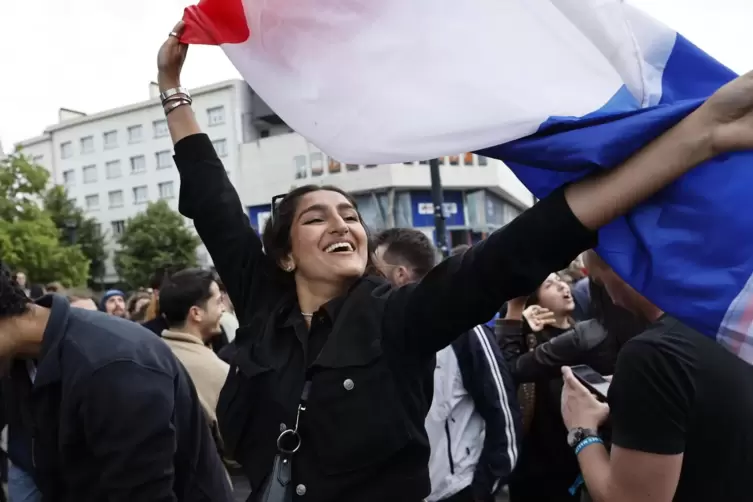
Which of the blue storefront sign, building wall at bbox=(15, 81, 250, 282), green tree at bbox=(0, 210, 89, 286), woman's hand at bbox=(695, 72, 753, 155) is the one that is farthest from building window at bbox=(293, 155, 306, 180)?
woman's hand at bbox=(695, 72, 753, 155)

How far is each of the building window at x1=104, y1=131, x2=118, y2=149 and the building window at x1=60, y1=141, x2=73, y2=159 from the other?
369 cm

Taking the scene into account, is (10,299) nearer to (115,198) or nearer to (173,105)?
(173,105)

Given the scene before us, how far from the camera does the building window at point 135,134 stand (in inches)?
1658

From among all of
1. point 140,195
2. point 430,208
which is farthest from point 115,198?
point 430,208

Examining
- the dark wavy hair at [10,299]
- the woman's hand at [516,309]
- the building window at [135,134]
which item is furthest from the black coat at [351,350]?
the building window at [135,134]

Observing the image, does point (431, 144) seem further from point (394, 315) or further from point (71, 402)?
point (71, 402)

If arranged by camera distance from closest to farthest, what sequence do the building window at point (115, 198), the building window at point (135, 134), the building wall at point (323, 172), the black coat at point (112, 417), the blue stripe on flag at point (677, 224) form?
the blue stripe on flag at point (677, 224) → the black coat at point (112, 417) → the building wall at point (323, 172) → the building window at point (135, 134) → the building window at point (115, 198)

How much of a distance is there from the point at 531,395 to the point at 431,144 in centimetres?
232

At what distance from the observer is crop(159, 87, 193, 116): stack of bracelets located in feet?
6.15

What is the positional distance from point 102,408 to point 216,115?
130 ft

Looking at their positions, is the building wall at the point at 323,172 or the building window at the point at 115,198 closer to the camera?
the building wall at the point at 323,172

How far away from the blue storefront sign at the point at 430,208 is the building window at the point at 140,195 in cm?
1846

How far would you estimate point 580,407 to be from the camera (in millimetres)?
1968

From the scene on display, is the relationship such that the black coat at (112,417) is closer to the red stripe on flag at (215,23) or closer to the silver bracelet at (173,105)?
the silver bracelet at (173,105)
